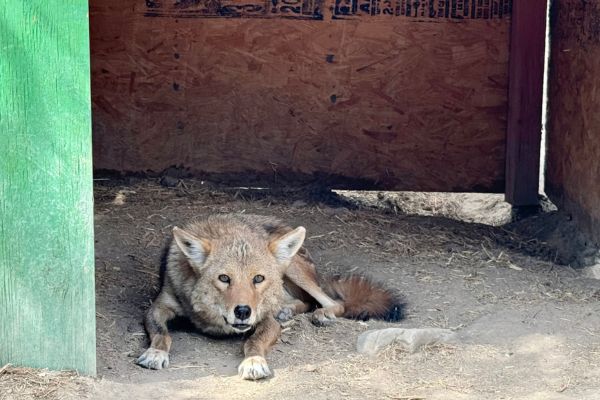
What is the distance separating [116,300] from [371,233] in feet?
9.09

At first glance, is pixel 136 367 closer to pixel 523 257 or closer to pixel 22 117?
pixel 22 117

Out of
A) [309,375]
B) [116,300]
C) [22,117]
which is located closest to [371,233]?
[116,300]

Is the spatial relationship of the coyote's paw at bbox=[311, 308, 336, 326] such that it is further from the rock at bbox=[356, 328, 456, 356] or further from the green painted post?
the green painted post

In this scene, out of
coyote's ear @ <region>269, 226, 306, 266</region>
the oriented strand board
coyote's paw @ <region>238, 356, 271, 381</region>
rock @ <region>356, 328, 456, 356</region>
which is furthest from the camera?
the oriented strand board

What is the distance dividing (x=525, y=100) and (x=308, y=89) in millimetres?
2257

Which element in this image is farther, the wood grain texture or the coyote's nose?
the wood grain texture

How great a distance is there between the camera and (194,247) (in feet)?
21.6

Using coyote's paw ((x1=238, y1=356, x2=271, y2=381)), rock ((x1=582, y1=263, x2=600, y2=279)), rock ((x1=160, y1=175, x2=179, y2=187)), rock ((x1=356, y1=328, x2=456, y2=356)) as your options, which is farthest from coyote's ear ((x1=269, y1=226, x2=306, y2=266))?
rock ((x1=160, y1=175, x2=179, y2=187))

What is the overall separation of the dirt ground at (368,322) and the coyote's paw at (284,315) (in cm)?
8

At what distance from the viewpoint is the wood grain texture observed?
8.35m

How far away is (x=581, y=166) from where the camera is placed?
8.74 metres

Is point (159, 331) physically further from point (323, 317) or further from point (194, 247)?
point (323, 317)

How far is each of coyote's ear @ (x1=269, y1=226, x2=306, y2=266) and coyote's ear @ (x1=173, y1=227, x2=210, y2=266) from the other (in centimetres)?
50

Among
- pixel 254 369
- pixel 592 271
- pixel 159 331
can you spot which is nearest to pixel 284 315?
pixel 159 331
